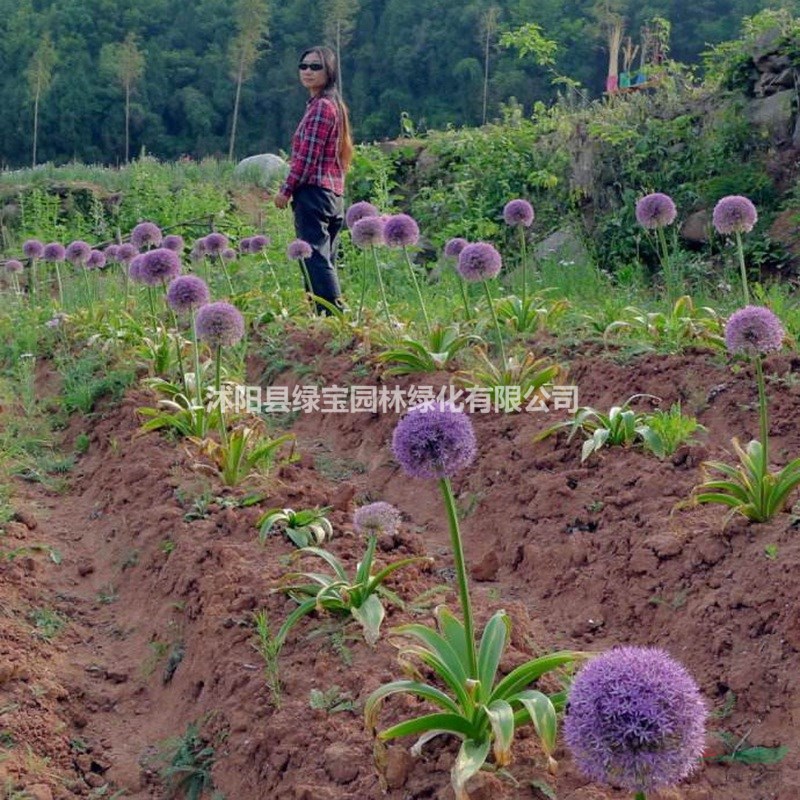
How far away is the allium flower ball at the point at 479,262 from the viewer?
5352 mm

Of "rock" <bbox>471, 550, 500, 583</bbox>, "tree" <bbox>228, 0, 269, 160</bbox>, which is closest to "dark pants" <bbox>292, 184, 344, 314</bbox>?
"rock" <bbox>471, 550, 500, 583</bbox>

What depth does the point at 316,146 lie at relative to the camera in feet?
25.7

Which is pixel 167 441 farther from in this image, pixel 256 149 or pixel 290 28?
pixel 290 28

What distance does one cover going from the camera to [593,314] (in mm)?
7031

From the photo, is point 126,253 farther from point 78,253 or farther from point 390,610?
point 390,610

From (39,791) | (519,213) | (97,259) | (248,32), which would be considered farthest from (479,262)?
(248,32)

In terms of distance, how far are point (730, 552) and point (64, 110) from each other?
138 feet

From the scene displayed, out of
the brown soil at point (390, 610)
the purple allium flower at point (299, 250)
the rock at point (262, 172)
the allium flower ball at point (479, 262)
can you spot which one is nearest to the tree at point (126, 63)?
the rock at point (262, 172)

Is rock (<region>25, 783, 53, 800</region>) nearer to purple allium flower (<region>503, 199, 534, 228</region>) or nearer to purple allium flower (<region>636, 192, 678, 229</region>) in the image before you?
purple allium flower (<region>503, 199, 534, 228</region>)

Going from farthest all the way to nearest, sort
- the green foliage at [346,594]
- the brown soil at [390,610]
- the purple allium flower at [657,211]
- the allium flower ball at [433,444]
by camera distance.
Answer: the purple allium flower at [657,211]
the green foliage at [346,594]
the brown soil at [390,610]
the allium flower ball at [433,444]

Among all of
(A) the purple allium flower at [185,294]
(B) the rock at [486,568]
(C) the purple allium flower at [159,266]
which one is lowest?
(B) the rock at [486,568]

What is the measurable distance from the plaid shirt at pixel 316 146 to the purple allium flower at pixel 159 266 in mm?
2408

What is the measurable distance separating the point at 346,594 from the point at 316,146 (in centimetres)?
525

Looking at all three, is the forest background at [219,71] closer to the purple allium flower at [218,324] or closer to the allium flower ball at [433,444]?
the purple allium flower at [218,324]
